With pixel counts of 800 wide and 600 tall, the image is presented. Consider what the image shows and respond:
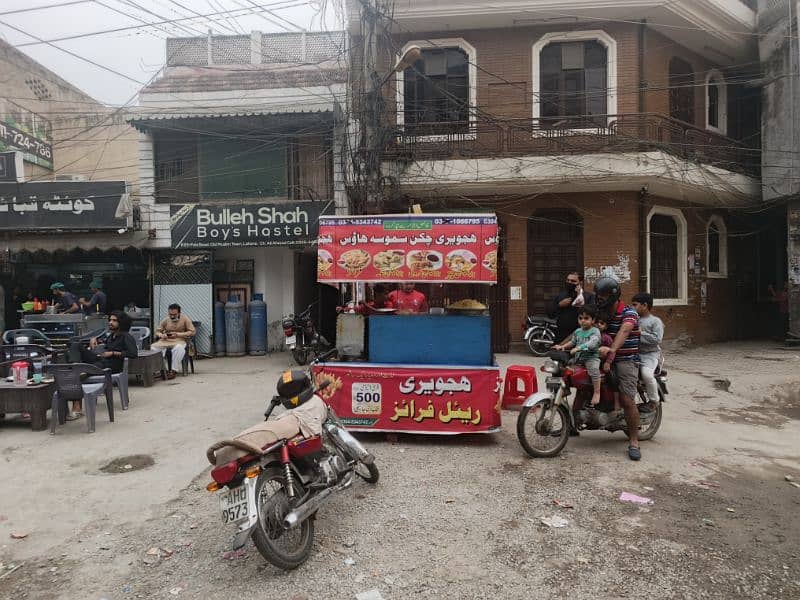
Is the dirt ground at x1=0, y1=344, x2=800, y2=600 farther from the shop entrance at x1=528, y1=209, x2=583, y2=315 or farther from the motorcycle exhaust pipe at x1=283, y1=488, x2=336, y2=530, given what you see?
the shop entrance at x1=528, y1=209, x2=583, y2=315

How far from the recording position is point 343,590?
3.09m

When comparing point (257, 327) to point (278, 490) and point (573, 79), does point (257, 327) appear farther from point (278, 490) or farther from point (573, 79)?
point (278, 490)

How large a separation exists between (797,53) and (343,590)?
1563cm

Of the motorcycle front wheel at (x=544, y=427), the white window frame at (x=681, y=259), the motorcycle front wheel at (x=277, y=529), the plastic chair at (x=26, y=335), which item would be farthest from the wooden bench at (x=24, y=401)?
the white window frame at (x=681, y=259)

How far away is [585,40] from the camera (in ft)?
40.8

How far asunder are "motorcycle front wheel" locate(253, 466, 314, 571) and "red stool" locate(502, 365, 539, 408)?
405 centimetres

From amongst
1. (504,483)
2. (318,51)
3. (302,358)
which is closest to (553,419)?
(504,483)

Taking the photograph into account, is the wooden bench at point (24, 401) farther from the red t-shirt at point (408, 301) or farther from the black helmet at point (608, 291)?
the black helmet at point (608, 291)

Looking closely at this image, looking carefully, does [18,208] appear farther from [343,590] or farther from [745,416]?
[745,416]

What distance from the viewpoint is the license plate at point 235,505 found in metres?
3.08

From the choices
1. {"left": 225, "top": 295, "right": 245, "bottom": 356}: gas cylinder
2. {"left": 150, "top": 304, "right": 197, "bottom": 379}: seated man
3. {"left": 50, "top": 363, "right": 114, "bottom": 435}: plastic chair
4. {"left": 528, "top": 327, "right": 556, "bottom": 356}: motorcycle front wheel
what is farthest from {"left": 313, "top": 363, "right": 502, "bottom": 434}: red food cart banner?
{"left": 225, "top": 295, "right": 245, "bottom": 356}: gas cylinder

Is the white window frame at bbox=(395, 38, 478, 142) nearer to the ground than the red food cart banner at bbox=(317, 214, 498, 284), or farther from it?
farther from it

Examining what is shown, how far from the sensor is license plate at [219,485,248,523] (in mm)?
3082

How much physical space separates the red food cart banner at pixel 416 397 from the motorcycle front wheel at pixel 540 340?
21.6 feet
